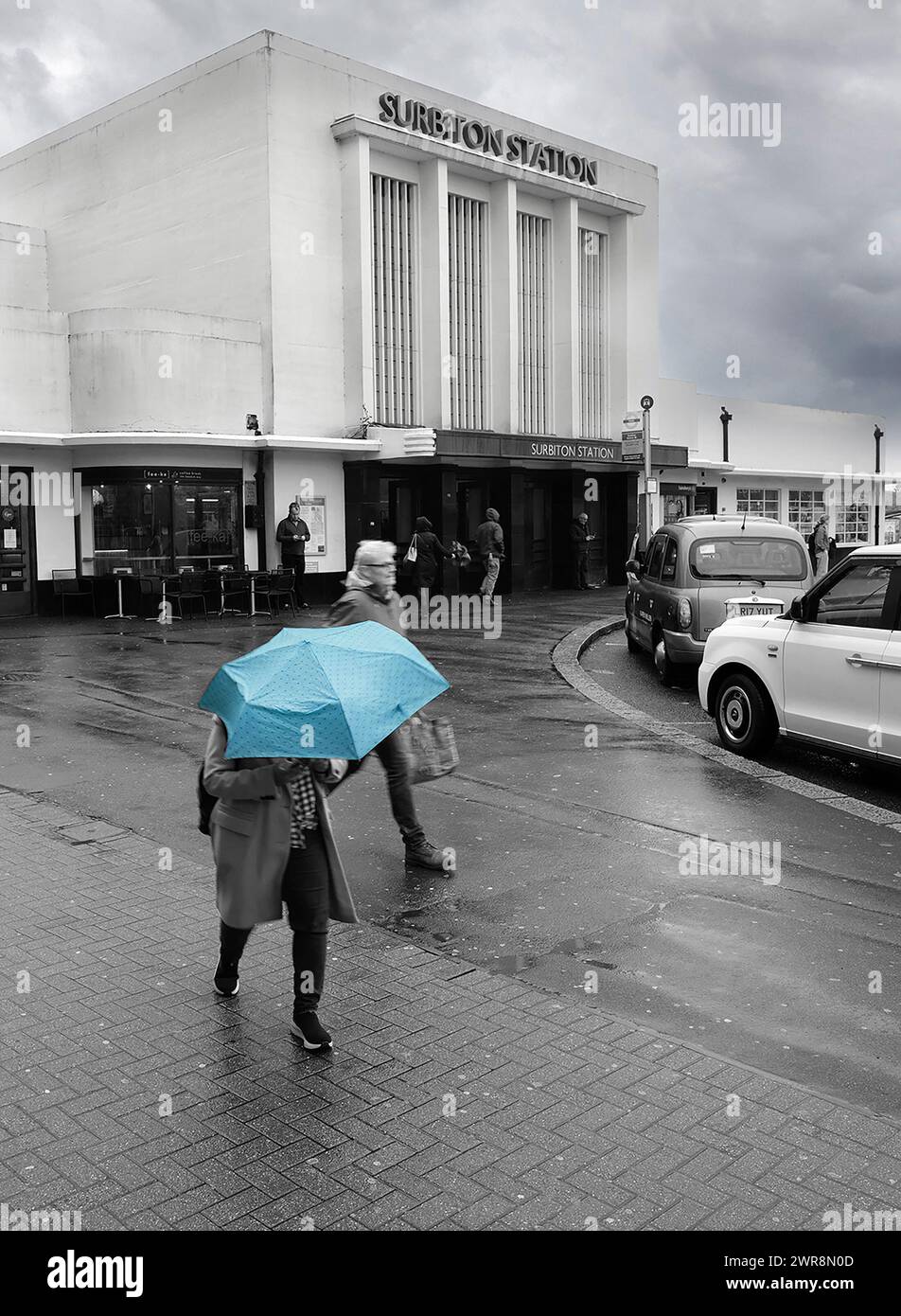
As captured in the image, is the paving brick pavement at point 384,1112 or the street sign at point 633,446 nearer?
the paving brick pavement at point 384,1112

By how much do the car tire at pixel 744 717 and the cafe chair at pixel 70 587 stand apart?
15.2 meters

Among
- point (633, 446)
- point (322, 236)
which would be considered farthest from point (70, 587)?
point (633, 446)

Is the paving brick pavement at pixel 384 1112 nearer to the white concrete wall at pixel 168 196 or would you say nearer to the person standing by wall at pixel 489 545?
the person standing by wall at pixel 489 545

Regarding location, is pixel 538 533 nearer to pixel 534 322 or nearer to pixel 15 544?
pixel 534 322

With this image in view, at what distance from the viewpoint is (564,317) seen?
29.4 metres

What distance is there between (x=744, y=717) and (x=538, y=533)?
19.4 m

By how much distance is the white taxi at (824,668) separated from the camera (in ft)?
28.8

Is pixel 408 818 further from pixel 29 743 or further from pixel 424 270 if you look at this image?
pixel 424 270

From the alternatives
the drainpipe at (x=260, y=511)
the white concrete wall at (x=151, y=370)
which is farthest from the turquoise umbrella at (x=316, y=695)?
the drainpipe at (x=260, y=511)

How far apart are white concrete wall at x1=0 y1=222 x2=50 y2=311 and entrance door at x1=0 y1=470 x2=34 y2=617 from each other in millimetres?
7496

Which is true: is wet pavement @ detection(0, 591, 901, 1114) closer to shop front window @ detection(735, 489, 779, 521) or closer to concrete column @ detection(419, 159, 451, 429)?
concrete column @ detection(419, 159, 451, 429)

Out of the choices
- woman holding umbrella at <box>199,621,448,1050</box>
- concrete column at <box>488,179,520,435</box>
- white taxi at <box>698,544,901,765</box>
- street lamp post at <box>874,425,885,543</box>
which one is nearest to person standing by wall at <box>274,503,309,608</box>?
concrete column at <box>488,179,520,435</box>
